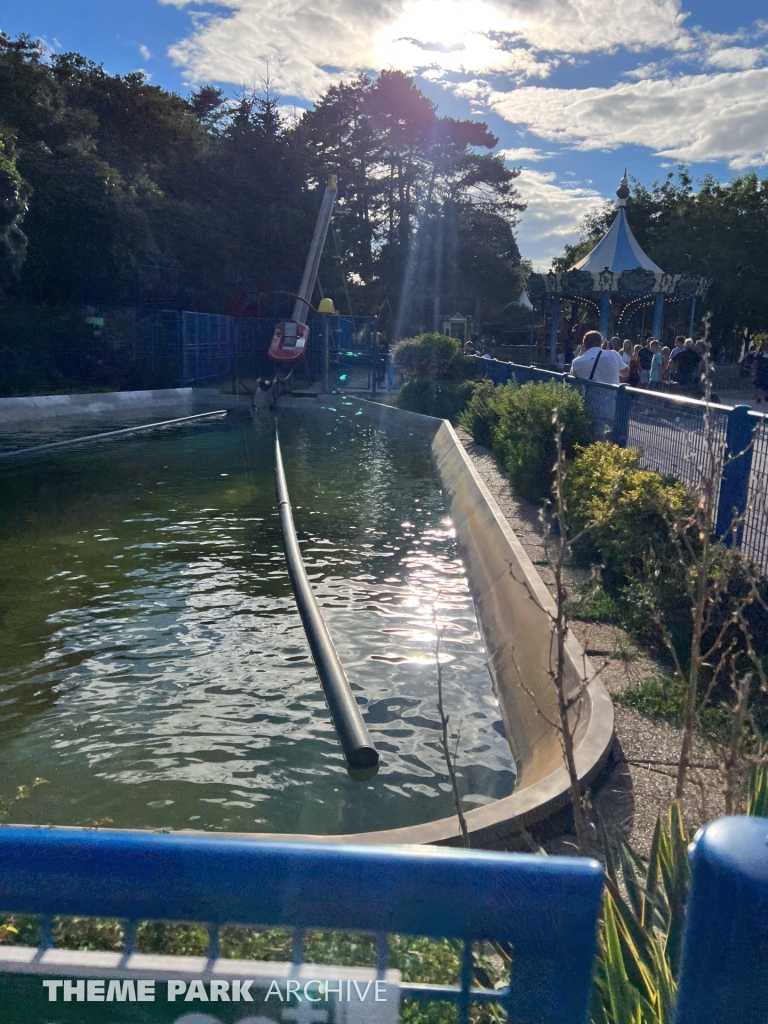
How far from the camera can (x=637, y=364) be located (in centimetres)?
1734

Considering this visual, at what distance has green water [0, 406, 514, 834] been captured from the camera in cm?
515

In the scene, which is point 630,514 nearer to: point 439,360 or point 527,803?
point 527,803

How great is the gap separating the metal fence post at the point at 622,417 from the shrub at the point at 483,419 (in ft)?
17.5

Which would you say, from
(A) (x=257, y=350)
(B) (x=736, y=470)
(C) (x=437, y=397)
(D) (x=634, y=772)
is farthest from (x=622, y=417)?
(A) (x=257, y=350)

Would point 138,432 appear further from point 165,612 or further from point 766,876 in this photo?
point 766,876

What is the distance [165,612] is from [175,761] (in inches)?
117

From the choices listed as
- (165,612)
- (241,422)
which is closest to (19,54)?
(241,422)

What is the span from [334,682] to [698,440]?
4273 mm

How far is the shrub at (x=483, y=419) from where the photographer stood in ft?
56.3

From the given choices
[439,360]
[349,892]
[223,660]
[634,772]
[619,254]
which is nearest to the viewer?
[349,892]

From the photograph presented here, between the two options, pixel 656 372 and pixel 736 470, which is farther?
pixel 656 372

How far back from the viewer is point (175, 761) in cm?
548

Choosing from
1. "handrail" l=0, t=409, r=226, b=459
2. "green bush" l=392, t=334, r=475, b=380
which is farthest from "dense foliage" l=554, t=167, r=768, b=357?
"handrail" l=0, t=409, r=226, b=459

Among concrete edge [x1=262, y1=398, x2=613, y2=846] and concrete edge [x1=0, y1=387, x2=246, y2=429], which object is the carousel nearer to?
concrete edge [x1=0, y1=387, x2=246, y2=429]
